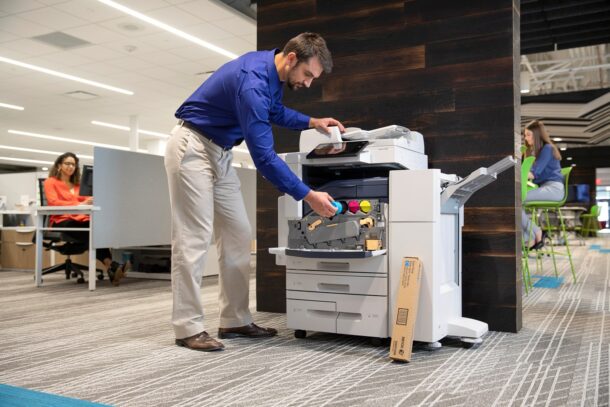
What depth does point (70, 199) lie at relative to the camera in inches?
207

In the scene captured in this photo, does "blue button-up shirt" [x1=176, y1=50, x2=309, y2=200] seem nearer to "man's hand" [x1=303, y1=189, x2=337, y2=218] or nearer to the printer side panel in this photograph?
"man's hand" [x1=303, y1=189, x2=337, y2=218]

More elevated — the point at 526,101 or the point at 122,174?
the point at 526,101

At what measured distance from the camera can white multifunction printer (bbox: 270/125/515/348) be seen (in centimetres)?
229

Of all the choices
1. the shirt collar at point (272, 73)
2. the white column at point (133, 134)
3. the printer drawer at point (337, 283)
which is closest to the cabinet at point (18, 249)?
the printer drawer at point (337, 283)

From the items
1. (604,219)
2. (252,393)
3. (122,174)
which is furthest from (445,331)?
(604,219)

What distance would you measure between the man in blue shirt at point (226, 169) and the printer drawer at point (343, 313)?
0.23 metres

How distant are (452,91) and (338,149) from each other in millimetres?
886

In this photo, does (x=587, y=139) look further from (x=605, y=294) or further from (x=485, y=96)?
(x=485, y=96)

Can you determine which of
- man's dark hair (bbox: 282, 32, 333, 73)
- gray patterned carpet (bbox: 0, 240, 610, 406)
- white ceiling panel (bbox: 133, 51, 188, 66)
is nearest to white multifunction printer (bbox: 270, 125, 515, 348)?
gray patterned carpet (bbox: 0, 240, 610, 406)

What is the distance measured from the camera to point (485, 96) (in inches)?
109

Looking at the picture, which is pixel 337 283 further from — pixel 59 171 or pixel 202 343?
pixel 59 171

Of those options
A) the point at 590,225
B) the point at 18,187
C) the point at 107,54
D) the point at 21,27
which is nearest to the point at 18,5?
the point at 21,27

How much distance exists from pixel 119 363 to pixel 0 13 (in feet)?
18.8

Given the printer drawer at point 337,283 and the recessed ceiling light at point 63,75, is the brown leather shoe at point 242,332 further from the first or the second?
the recessed ceiling light at point 63,75
